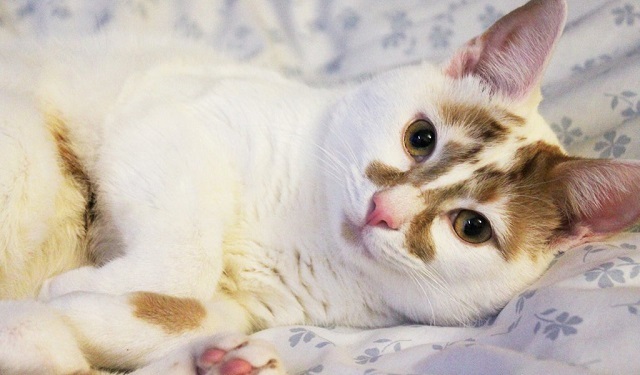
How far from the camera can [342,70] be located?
2387 millimetres

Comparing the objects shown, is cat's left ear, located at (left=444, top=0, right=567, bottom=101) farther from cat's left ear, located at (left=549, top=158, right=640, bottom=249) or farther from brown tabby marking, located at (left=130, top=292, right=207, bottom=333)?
brown tabby marking, located at (left=130, top=292, right=207, bottom=333)

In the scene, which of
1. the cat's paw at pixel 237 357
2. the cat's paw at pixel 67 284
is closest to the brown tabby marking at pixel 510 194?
the cat's paw at pixel 237 357

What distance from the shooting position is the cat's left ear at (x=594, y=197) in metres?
1.41

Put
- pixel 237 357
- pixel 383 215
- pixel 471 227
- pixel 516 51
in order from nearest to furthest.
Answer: pixel 237 357, pixel 383 215, pixel 471 227, pixel 516 51

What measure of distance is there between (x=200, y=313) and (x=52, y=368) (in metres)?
0.33

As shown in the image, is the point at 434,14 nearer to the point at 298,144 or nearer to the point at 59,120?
the point at 298,144

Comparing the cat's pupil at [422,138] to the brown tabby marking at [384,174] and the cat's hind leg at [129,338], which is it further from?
the cat's hind leg at [129,338]

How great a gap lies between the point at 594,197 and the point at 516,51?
41 cm

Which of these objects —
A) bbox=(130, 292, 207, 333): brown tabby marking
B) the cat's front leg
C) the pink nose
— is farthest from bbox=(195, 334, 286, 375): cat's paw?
the pink nose

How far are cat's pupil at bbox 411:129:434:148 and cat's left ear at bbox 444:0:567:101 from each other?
249mm

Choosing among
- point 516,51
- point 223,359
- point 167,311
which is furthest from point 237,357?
point 516,51

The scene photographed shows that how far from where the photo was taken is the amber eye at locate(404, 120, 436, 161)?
1.44 m

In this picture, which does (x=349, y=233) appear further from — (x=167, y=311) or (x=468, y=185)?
(x=167, y=311)

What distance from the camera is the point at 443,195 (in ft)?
4.48
